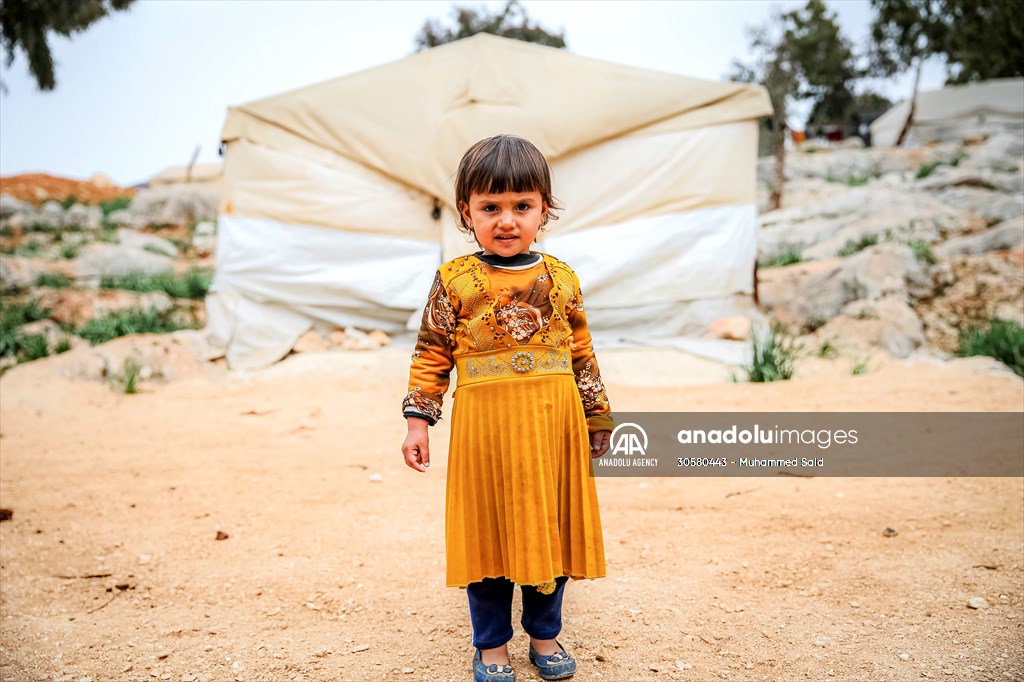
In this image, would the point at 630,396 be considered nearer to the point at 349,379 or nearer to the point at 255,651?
the point at 349,379

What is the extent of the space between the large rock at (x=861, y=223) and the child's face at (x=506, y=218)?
24.0 feet

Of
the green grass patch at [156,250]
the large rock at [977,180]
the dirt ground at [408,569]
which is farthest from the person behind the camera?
the green grass patch at [156,250]

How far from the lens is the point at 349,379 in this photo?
208 inches

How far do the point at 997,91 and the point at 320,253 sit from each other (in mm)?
14677

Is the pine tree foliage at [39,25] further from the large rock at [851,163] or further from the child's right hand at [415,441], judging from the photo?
the large rock at [851,163]

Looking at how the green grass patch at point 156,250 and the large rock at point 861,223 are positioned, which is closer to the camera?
the large rock at point 861,223

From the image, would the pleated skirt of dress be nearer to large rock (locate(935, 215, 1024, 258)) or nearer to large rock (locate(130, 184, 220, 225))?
large rock (locate(935, 215, 1024, 258))

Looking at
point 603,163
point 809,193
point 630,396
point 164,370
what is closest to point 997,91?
point 809,193

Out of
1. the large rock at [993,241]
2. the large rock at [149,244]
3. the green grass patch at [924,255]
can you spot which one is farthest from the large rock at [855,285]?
the large rock at [149,244]

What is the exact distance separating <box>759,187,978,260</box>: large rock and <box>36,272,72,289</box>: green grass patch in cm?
800

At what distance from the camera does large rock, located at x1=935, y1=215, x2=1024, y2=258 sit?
21.4 feet

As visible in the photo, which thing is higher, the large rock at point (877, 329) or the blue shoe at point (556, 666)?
the large rock at point (877, 329)

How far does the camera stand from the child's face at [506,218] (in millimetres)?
1548

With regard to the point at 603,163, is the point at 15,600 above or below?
below
